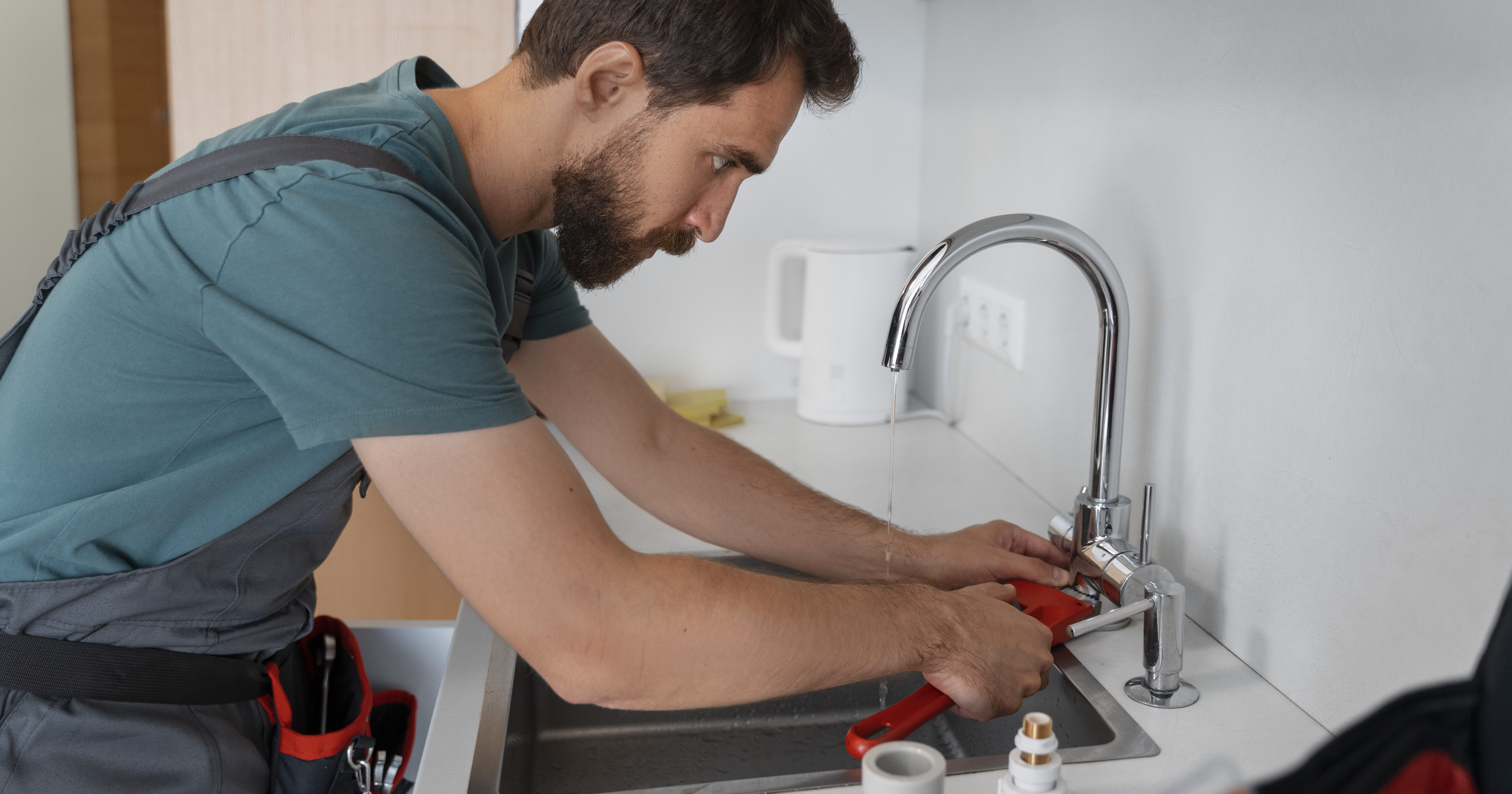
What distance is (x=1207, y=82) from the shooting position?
0.97 meters

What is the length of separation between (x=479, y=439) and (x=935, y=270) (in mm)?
381

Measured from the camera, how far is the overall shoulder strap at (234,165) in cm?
75

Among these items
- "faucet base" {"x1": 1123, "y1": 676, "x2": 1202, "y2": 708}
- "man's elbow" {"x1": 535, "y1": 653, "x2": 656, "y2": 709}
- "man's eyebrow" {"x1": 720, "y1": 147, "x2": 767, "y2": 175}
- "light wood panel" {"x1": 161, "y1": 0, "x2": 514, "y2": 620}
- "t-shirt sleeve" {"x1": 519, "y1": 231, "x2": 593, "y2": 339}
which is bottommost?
"faucet base" {"x1": 1123, "y1": 676, "x2": 1202, "y2": 708}

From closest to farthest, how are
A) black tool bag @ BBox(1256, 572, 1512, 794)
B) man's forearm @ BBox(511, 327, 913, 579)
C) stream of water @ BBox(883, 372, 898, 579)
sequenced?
black tool bag @ BBox(1256, 572, 1512, 794) < stream of water @ BBox(883, 372, 898, 579) < man's forearm @ BBox(511, 327, 913, 579)

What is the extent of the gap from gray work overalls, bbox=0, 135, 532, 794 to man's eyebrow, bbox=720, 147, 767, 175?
27 cm

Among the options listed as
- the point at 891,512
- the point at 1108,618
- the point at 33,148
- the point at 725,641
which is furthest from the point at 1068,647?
the point at 33,148

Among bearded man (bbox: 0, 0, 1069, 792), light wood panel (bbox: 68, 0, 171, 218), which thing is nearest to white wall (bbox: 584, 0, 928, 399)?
bearded man (bbox: 0, 0, 1069, 792)

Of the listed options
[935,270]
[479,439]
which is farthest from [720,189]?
[479,439]

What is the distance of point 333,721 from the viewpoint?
1056mm

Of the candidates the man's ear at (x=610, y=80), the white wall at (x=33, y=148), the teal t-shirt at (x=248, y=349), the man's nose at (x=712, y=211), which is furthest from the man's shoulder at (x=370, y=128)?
the white wall at (x=33, y=148)

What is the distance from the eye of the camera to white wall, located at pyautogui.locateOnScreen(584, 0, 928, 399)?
5.87 feet

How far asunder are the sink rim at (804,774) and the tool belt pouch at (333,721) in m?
0.15

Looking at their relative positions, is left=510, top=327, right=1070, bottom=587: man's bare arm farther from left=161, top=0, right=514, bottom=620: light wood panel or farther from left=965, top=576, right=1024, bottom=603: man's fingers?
left=161, top=0, right=514, bottom=620: light wood panel

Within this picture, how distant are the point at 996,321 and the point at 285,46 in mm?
1049
